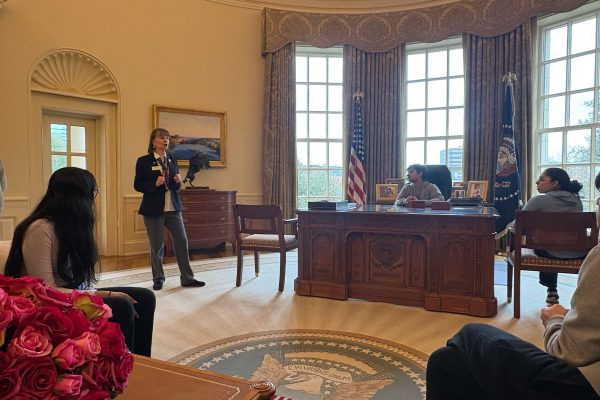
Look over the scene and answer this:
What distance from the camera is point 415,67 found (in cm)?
761

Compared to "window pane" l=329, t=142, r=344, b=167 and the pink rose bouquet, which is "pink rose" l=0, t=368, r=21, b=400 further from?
"window pane" l=329, t=142, r=344, b=167

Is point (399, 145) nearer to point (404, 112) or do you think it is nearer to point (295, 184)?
point (404, 112)

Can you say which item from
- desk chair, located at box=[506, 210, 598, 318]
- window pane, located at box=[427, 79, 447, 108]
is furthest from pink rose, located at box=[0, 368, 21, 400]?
window pane, located at box=[427, 79, 447, 108]

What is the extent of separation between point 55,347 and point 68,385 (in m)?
0.08

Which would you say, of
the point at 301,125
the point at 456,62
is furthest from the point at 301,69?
the point at 456,62

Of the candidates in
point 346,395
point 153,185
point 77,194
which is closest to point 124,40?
point 153,185

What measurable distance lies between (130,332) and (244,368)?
883 millimetres

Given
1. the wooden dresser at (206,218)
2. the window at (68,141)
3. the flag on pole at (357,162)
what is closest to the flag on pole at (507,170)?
the flag on pole at (357,162)

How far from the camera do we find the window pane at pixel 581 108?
6.12 metres

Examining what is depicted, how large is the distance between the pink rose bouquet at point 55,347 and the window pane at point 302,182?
7.15m

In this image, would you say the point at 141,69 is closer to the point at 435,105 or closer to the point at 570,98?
the point at 435,105

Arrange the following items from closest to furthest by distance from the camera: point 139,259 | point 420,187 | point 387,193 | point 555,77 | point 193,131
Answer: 1. point 420,187
2. point 139,259
3. point 555,77
4. point 387,193
5. point 193,131

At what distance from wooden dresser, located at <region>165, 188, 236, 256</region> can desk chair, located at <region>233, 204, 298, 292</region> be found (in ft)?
6.58

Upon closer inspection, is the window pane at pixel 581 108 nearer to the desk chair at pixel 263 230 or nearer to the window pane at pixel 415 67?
the window pane at pixel 415 67
